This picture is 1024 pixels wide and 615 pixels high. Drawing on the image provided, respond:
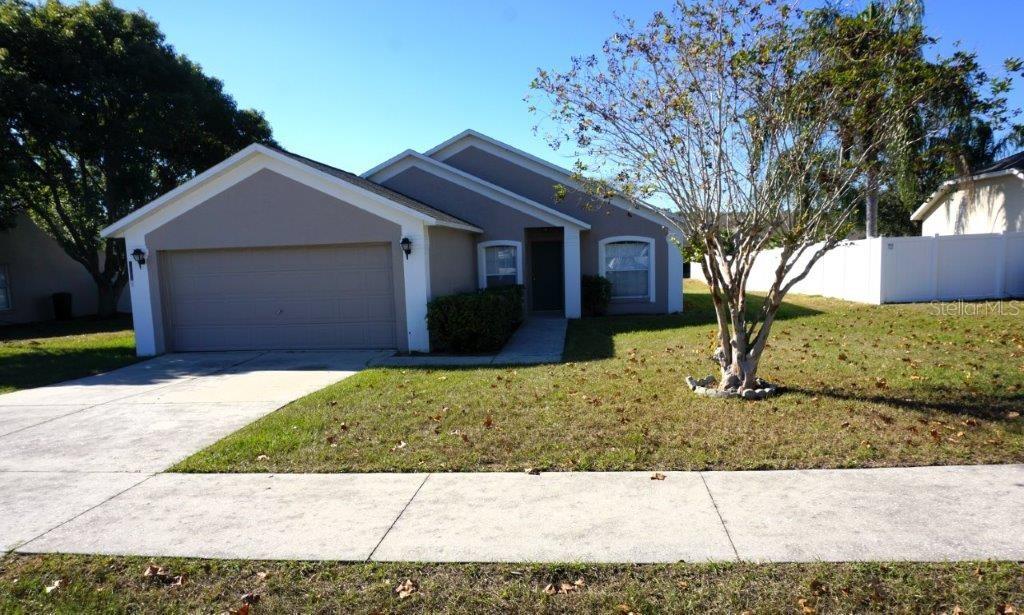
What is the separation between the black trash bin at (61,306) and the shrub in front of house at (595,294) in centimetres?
1905

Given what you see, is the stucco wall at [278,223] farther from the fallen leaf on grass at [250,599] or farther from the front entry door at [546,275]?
the fallen leaf on grass at [250,599]

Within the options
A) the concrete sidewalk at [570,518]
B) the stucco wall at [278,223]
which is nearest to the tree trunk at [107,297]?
the stucco wall at [278,223]

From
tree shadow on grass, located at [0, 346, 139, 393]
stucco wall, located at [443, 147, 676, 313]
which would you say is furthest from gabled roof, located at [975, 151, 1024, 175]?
tree shadow on grass, located at [0, 346, 139, 393]

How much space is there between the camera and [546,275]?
1781 cm

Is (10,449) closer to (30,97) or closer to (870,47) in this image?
(870,47)

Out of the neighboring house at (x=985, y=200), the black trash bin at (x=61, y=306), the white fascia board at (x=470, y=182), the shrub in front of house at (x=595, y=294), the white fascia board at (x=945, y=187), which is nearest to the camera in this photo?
the white fascia board at (x=470, y=182)

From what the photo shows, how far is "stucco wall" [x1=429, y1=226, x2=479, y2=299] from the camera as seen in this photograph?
40.5 ft

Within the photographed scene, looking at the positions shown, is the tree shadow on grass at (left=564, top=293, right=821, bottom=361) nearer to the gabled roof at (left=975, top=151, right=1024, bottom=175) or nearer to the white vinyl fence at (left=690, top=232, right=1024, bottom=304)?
the white vinyl fence at (left=690, top=232, right=1024, bottom=304)

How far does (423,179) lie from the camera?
16047 millimetres

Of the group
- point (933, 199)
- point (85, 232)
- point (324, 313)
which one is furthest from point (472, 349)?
point (933, 199)

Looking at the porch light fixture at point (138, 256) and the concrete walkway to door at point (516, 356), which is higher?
the porch light fixture at point (138, 256)

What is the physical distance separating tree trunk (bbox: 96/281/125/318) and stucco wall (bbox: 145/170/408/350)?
1274 centimetres

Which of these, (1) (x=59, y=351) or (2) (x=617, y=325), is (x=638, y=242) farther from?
(1) (x=59, y=351)

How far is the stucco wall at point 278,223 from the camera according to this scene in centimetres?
1174
